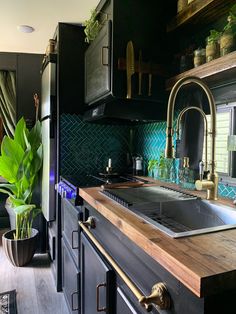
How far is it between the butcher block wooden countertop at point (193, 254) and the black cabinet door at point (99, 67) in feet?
3.40

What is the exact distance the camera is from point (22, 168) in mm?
2703

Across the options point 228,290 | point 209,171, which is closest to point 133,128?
point 209,171

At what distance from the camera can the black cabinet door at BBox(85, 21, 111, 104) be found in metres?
1.70

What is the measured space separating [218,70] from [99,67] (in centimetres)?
90

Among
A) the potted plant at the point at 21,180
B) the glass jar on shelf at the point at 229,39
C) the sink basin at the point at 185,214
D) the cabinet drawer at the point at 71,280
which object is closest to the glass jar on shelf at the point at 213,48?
the glass jar on shelf at the point at 229,39

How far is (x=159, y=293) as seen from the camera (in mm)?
716

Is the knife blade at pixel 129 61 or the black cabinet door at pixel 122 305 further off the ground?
the knife blade at pixel 129 61

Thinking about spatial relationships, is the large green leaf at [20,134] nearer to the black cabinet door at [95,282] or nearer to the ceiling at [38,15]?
the ceiling at [38,15]

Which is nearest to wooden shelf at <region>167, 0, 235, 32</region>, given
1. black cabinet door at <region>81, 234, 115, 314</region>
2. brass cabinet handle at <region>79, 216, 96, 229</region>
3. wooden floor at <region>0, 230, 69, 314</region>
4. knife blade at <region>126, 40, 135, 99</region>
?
knife blade at <region>126, 40, 135, 99</region>

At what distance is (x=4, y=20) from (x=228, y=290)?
9.30ft

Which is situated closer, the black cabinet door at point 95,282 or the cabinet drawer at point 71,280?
the black cabinet door at point 95,282

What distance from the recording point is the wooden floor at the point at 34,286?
2.08 metres

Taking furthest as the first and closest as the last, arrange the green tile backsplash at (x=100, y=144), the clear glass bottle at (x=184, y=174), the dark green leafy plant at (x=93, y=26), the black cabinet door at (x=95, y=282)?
the green tile backsplash at (x=100, y=144) < the dark green leafy plant at (x=93, y=26) < the clear glass bottle at (x=184, y=174) < the black cabinet door at (x=95, y=282)

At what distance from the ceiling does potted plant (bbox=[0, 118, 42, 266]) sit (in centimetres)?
98
